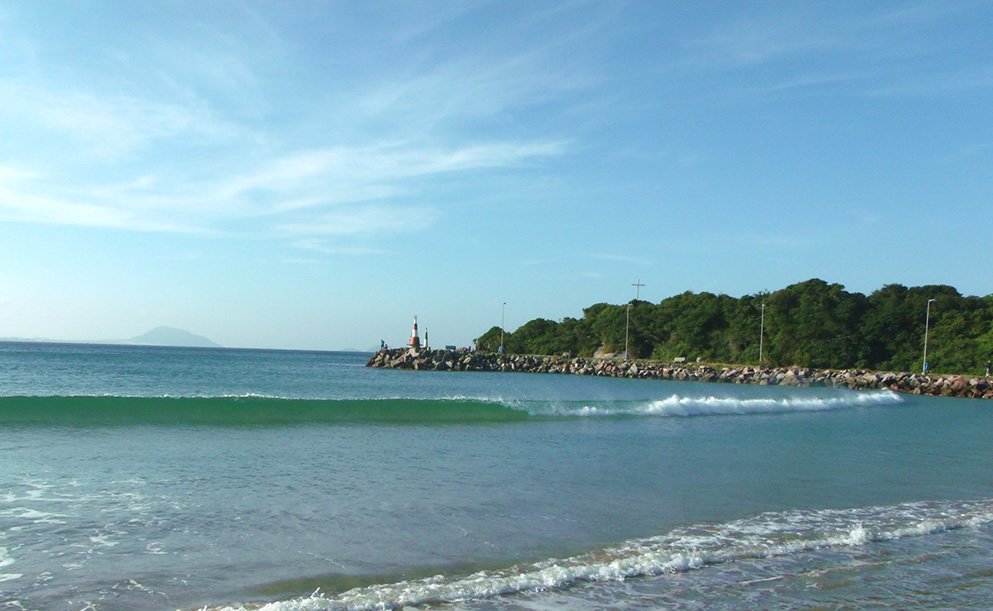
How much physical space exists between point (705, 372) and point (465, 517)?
5547 cm

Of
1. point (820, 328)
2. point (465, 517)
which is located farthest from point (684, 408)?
point (820, 328)

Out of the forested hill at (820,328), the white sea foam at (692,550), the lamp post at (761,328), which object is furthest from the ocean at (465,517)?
the lamp post at (761,328)

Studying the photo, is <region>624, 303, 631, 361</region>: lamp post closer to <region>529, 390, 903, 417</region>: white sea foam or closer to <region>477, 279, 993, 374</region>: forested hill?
<region>477, 279, 993, 374</region>: forested hill

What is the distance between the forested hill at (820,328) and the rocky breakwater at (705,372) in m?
6.79

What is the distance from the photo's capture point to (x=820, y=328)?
68.8 m

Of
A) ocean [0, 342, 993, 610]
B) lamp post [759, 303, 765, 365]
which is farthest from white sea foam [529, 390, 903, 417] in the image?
lamp post [759, 303, 765, 365]

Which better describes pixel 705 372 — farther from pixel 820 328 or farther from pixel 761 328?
pixel 820 328

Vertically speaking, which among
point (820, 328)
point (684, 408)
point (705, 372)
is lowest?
point (684, 408)

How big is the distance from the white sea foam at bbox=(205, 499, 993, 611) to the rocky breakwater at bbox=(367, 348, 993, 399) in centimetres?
4028

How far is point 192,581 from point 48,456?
7515 millimetres

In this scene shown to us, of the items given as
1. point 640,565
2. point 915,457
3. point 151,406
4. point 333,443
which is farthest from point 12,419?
point 915,457

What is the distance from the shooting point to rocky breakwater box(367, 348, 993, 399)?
46750 mm

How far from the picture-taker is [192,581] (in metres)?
6.04

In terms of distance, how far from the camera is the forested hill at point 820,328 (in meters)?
62.8
